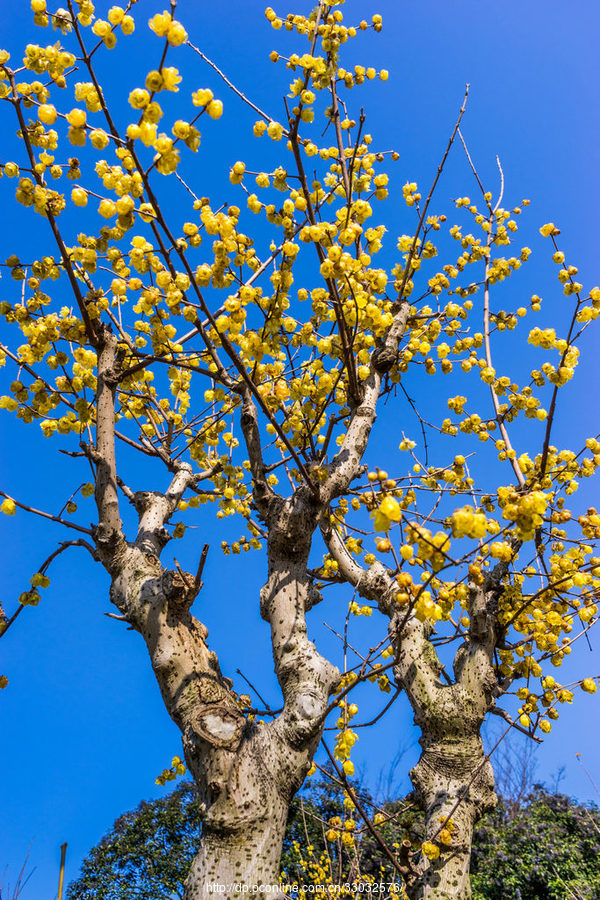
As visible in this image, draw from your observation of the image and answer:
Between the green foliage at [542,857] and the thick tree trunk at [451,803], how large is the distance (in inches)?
196

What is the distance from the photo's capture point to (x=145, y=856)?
32.0ft

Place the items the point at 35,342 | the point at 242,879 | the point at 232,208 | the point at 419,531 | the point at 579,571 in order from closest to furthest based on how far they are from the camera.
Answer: the point at 419,531, the point at 242,879, the point at 232,208, the point at 35,342, the point at 579,571

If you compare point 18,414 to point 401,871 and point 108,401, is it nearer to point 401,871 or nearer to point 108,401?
A: point 108,401

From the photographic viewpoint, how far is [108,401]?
338cm

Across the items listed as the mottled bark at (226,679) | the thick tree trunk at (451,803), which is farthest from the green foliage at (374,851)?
the mottled bark at (226,679)

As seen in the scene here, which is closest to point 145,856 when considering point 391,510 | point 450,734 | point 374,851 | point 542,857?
point 374,851

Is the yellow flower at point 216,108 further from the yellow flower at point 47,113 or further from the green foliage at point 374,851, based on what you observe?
the green foliage at point 374,851

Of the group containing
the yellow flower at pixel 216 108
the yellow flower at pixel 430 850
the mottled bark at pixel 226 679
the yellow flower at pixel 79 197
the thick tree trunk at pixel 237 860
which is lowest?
the thick tree trunk at pixel 237 860

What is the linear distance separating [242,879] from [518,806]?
499 inches

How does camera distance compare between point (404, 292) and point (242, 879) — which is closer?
point (242, 879)

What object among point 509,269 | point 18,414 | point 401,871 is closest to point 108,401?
point 18,414

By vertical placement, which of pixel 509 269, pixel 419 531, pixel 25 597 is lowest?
pixel 419 531

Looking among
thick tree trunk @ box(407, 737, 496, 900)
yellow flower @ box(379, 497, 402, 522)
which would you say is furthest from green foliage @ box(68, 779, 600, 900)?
yellow flower @ box(379, 497, 402, 522)

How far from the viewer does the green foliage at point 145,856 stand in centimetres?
940
